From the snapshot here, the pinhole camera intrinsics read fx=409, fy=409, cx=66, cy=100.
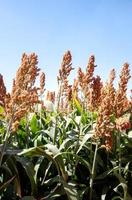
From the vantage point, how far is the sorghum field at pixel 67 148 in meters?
2.83

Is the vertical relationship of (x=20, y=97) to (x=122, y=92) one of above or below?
below

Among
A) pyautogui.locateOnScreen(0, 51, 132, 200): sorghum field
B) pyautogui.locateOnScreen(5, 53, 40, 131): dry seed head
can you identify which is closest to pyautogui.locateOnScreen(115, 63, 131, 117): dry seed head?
pyautogui.locateOnScreen(0, 51, 132, 200): sorghum field

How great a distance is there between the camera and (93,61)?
153 inches

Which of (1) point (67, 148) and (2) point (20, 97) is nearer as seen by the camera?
(2) point (20, 97)

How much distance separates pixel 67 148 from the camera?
3533 mm

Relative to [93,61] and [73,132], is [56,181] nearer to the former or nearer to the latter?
[73,132]

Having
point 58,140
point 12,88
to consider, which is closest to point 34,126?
point 58,140

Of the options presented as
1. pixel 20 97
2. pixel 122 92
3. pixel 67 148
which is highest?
pixel 122 92

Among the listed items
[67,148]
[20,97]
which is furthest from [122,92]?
[20,97]

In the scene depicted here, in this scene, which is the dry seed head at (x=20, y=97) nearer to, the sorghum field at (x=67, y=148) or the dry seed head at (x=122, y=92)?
the sorghum field at (x=67, y=148)

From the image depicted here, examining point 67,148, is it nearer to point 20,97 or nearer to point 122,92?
point 122,92

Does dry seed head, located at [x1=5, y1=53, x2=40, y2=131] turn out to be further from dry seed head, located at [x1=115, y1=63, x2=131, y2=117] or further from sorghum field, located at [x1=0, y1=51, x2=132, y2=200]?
dry seed head, located at [x1=115, y1=63, x2=131, y2=117]

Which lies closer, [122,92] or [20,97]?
[20,97]

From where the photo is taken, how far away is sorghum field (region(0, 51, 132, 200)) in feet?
9.27
